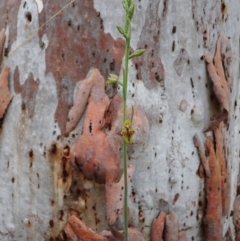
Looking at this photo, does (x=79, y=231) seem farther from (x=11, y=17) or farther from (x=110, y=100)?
(x=11, y=17)

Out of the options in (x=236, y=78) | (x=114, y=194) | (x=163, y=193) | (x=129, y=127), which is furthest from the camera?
(x=236, y=78)

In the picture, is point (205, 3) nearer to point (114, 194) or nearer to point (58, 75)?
point (58, 75)

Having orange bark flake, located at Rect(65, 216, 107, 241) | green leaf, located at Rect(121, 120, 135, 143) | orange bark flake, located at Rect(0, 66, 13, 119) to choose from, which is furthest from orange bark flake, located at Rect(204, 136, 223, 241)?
green leaf, located at Rect(121, 120, 135, 143)

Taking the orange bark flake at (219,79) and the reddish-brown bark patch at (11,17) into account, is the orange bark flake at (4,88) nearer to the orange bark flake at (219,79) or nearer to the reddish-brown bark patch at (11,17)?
the reddish-brown bark patch at (11,17)

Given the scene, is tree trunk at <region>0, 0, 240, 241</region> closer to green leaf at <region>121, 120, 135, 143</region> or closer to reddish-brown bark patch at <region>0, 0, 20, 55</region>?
reddish-brown bark patch at <region>0, 0, 20, 55</region>

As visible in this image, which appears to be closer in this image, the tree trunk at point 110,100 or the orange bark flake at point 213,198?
the tree trunk at point 110,100

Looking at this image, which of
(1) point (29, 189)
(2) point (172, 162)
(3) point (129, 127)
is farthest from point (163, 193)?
(3) point (129, 127)

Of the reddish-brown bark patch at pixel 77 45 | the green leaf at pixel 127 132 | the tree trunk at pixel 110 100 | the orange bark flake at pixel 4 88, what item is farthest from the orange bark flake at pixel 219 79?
the green leaf at pixel 127 132
